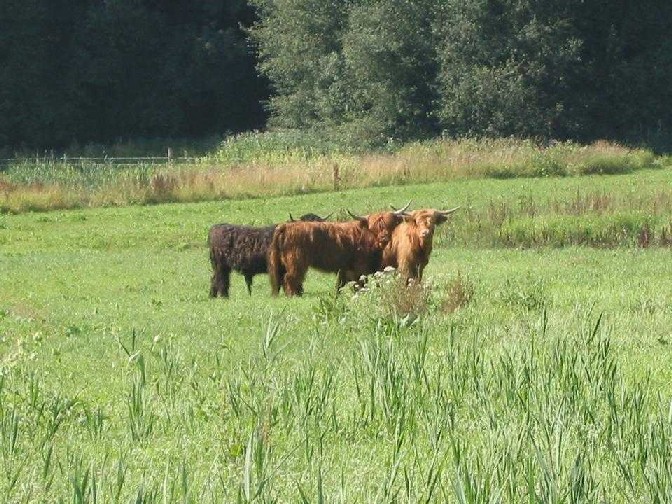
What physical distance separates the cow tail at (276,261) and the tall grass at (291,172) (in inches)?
671

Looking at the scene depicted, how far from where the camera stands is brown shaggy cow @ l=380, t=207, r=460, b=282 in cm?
1916

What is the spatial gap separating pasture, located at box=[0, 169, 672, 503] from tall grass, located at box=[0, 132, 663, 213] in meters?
13.4

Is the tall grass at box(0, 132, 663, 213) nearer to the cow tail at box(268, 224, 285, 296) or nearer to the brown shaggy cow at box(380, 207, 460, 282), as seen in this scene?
the cow tail at box(268, 224, 285, 296)

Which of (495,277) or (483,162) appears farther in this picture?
(483,162)

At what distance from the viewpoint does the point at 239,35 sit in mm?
68375

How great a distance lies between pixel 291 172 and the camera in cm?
3906

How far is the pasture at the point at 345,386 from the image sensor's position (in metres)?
6.53

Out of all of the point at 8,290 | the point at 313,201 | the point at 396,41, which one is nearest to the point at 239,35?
the point at 396,41

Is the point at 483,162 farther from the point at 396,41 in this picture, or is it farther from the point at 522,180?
the point at 396,41

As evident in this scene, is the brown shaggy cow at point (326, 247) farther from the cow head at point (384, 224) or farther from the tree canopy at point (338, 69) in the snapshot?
the tree canopy at point (338, 69)

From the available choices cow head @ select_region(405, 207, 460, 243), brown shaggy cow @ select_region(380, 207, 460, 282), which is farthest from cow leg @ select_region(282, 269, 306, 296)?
cow head @ select_region(405, 207, 460, 243)

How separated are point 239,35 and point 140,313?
172 ft

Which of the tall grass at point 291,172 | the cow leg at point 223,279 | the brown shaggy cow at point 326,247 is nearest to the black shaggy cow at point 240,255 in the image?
the cow leg at point 223,279

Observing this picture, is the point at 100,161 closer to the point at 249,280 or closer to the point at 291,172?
the point at 291,172
